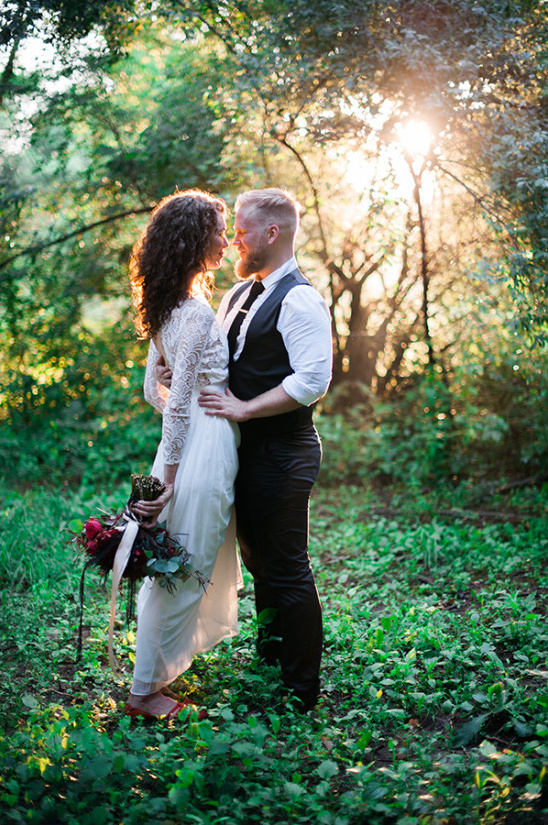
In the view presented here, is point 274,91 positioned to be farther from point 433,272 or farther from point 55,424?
point 55,424

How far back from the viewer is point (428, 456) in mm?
6832

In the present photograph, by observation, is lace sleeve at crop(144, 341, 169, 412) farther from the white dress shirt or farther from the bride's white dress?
the white dress shirt

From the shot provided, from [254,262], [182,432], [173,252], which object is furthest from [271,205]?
[182,432]

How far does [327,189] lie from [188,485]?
4265mm

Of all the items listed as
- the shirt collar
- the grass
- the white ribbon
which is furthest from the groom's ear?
the grass

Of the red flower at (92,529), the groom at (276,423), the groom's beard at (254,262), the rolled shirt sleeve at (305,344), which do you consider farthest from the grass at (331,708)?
the groom's beard at (254,262)

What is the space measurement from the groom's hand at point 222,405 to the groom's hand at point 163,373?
21 cm

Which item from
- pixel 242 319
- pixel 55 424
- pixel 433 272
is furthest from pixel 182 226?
pixel 55 424

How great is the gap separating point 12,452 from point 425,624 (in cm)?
485

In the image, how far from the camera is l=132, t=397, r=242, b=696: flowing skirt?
2818 millimetres

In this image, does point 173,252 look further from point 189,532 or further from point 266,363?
point 189,532

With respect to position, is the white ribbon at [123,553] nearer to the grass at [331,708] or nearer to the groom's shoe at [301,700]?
the grass at [331,708]

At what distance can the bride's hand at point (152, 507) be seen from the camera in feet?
8.96

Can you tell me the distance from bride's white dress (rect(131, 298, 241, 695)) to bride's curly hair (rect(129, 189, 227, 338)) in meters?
0.07
